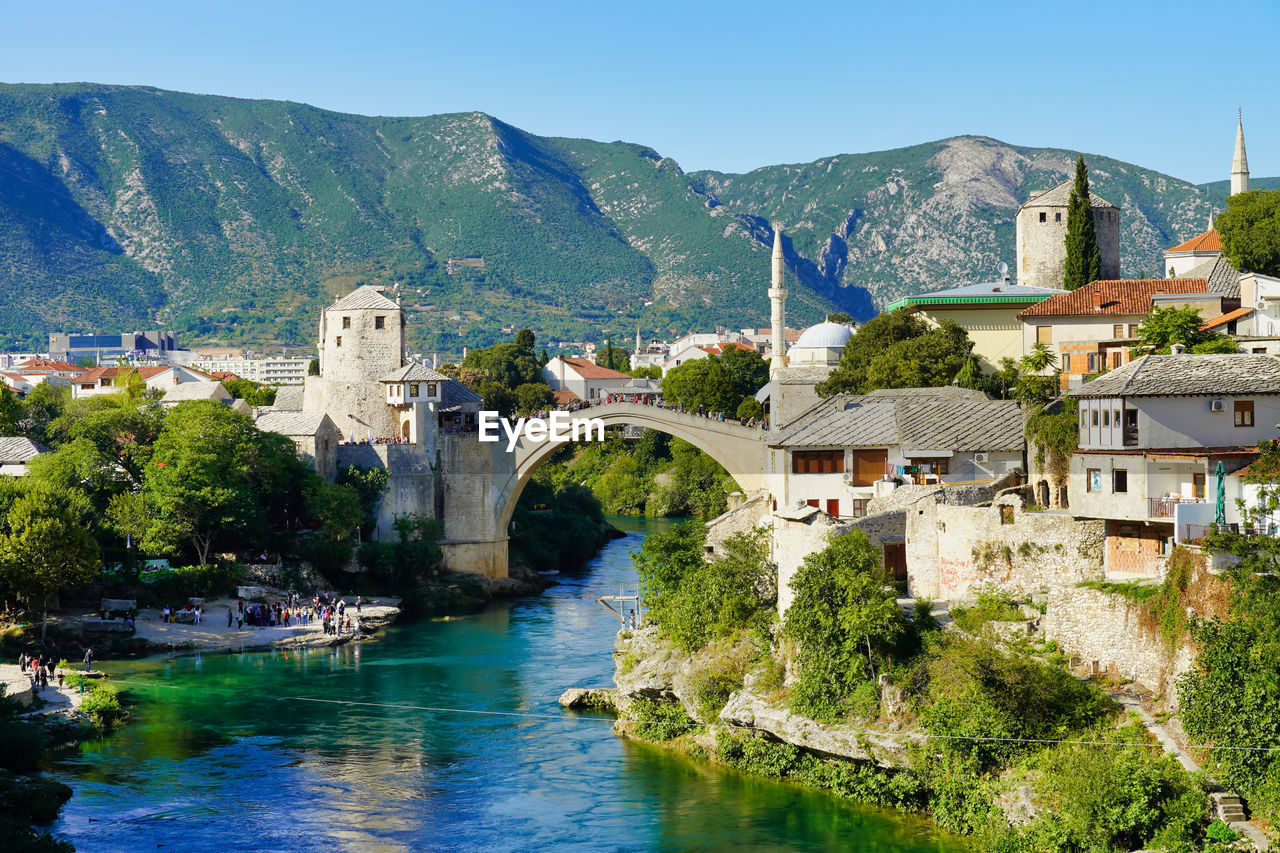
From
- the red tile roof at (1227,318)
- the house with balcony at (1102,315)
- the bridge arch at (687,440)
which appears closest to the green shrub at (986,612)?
the house with balcony at (1102,315)

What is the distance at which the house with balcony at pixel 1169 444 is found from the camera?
2619 cm

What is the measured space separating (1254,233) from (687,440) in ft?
67.6

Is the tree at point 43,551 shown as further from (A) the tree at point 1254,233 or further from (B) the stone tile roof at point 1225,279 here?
(A) the tree at point 1254,233

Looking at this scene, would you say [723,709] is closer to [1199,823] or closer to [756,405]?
[1199,823]

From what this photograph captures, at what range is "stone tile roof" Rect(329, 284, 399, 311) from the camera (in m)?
57.6

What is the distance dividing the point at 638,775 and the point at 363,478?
27558mm

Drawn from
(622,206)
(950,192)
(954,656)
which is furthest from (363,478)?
(622,206)

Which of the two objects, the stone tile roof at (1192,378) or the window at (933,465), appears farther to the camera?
the window at (933,465)

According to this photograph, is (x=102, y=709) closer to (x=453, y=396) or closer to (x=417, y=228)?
(x=453, y=396)

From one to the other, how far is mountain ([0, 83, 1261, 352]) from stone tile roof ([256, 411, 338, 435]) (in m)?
103

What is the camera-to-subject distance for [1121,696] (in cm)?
2470

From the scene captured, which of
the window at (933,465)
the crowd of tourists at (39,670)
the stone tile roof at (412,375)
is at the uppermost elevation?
the stone tile roof at (412,375)

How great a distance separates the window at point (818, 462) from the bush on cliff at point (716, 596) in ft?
11.9

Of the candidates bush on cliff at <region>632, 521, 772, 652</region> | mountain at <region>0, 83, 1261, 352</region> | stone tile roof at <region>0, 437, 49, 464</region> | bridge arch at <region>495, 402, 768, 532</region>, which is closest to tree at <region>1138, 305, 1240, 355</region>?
bush on cliff at <region>632, 521, 772, 652</region>
